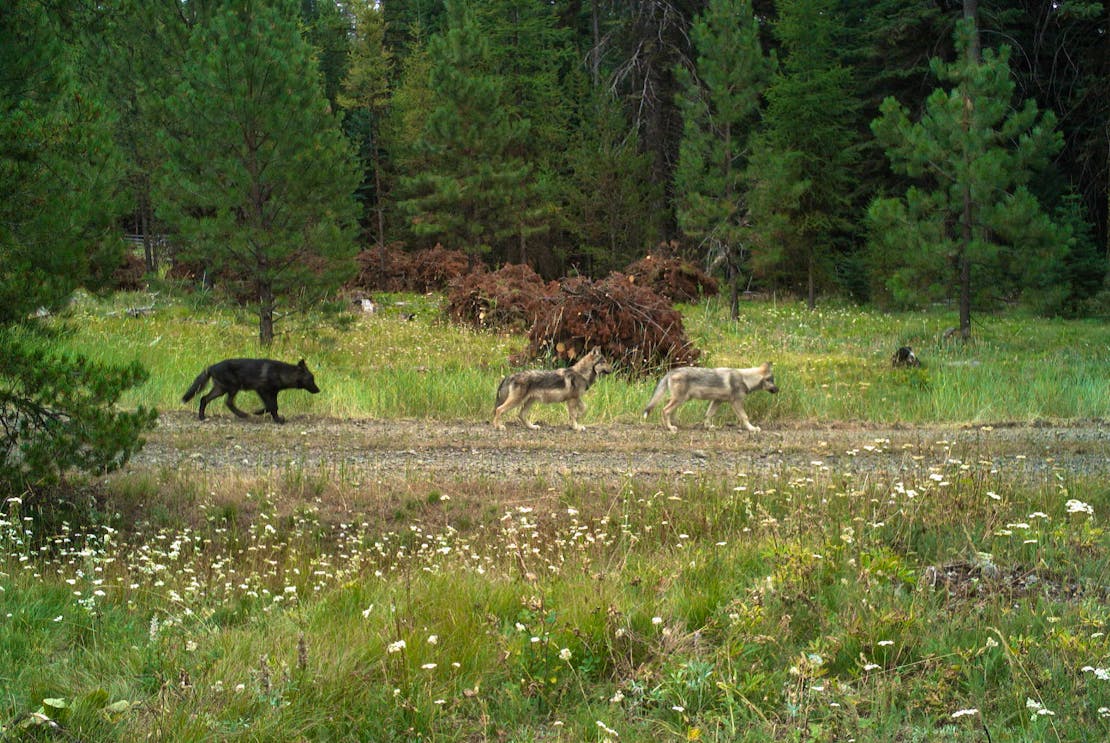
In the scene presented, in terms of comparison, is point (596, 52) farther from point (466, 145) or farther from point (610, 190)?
point (466, 145)

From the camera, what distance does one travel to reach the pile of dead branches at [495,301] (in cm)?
2403

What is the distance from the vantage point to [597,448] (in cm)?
1142

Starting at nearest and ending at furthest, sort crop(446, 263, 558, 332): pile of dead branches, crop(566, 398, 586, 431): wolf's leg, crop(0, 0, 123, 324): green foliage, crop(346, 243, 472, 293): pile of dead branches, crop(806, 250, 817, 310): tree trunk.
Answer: crop(0, 0, 123, 324): green foliage, crop(566, 398, 586, 431): wolf's leg, crop(446, 263, 558, 332): pile of dead branches, crop(806, 250, 817, 310): tree trunk, crop(346, 243, 472, 293): pile of dead branches

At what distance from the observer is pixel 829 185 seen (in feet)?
115

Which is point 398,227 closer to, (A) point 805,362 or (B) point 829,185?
(B) point 829,185

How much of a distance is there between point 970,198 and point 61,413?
22.2 metres

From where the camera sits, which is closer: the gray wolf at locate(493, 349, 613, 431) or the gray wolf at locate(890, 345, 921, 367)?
the gray wolf at locate(493, 349, 613, 431)

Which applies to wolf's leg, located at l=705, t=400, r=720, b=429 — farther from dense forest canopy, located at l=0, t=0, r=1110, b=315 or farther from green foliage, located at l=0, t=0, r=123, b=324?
dense forest canopy, located at l=0, t=0, r=1110, b=315

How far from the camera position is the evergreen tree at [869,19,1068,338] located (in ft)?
75.5

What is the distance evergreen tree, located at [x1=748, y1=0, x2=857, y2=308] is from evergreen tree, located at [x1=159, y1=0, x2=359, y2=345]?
15.8 meters

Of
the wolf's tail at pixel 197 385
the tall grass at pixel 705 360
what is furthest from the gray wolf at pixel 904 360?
the wolf's tail at pixel 197 385

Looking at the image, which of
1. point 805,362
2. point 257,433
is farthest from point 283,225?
point 805,362

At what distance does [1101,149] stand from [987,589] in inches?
1310

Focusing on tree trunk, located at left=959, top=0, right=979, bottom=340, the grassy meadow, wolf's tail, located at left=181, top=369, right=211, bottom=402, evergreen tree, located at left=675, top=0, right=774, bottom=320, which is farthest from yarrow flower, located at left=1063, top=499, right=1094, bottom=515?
evergreen tree, located at left=675, top=0, right=774, bottom=320
